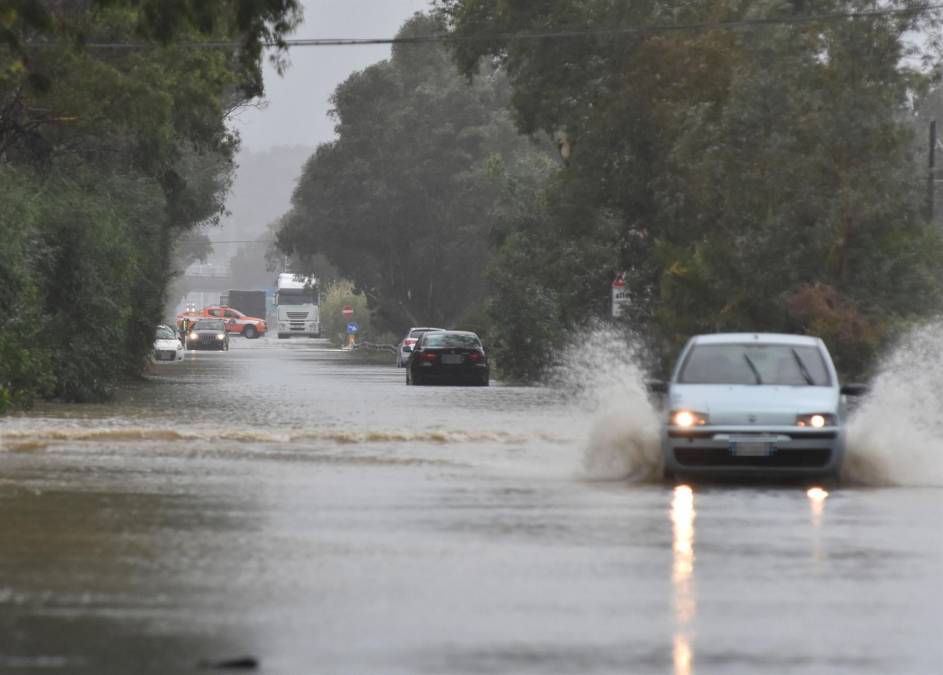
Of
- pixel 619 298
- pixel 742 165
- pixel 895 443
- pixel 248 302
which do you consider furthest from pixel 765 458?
pixel 248 302

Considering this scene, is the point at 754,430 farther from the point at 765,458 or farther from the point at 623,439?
the point at 623,439

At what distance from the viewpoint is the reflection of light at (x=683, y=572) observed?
403 inches

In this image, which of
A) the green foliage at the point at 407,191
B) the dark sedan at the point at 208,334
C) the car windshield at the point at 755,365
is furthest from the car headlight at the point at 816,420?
the dark sedan at the point at 208,334

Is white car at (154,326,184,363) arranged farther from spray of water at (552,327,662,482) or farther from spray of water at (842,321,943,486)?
spray of water at (552,327,662,482)

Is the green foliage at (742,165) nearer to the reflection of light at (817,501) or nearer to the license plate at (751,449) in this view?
the license plate at (751,449)

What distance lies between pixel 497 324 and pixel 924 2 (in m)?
23.5

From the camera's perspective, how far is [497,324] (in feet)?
211

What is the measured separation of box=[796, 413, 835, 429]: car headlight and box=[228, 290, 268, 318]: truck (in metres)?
158

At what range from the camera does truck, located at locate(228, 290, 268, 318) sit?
586ft

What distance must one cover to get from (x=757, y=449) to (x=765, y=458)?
0.12m

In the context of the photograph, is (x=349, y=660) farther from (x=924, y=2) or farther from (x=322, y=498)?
(x=924, y=2)

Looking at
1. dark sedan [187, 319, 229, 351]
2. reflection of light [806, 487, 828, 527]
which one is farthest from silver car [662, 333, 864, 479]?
dark sedan [187, 319, 229, 351]

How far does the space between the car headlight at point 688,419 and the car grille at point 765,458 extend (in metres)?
0.23

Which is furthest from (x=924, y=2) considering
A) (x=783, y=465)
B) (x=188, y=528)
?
(x=188, y=528)
